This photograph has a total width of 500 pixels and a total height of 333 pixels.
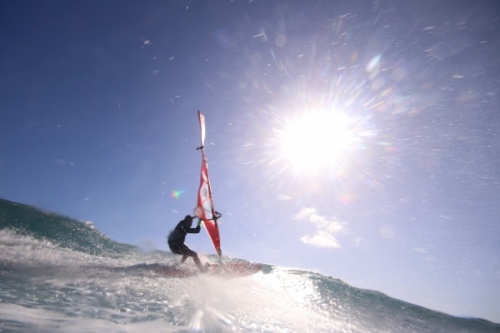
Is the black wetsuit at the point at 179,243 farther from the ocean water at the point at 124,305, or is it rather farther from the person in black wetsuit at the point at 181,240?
the ocean water at the point at 124,305

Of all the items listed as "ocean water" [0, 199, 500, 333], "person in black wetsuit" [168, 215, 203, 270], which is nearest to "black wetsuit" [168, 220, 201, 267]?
"person in black wetsuit" [168, 215, 203, 270]

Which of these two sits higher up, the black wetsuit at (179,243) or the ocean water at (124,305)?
the black wetsuit at (179,243)

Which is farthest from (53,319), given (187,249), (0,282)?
(187,249)

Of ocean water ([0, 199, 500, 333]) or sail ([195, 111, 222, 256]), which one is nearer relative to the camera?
ocean water ([0, 199, 500, 333])

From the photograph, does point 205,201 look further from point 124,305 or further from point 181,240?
point 124,305

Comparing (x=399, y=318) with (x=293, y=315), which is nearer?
(x=293, y=315)

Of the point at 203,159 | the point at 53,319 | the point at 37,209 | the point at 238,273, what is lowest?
the point at 53,319

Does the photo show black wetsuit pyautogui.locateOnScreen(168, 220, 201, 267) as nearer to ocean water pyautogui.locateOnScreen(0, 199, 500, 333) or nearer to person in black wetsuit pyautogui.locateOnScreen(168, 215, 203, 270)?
person in black wetsuit pyautogui.locateOnScreen(168, 215, 203, 270)

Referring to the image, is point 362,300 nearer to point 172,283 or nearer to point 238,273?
point 238,273

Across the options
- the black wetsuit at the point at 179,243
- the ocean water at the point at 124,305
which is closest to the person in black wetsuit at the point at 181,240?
the black wetsuit at the point at 179,243

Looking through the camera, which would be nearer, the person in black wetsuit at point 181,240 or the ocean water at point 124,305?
the ocean water at point 124,305

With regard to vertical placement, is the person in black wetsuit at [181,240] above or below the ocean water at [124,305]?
above

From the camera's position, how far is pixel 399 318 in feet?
29.6

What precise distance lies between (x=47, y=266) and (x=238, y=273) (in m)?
5.34
